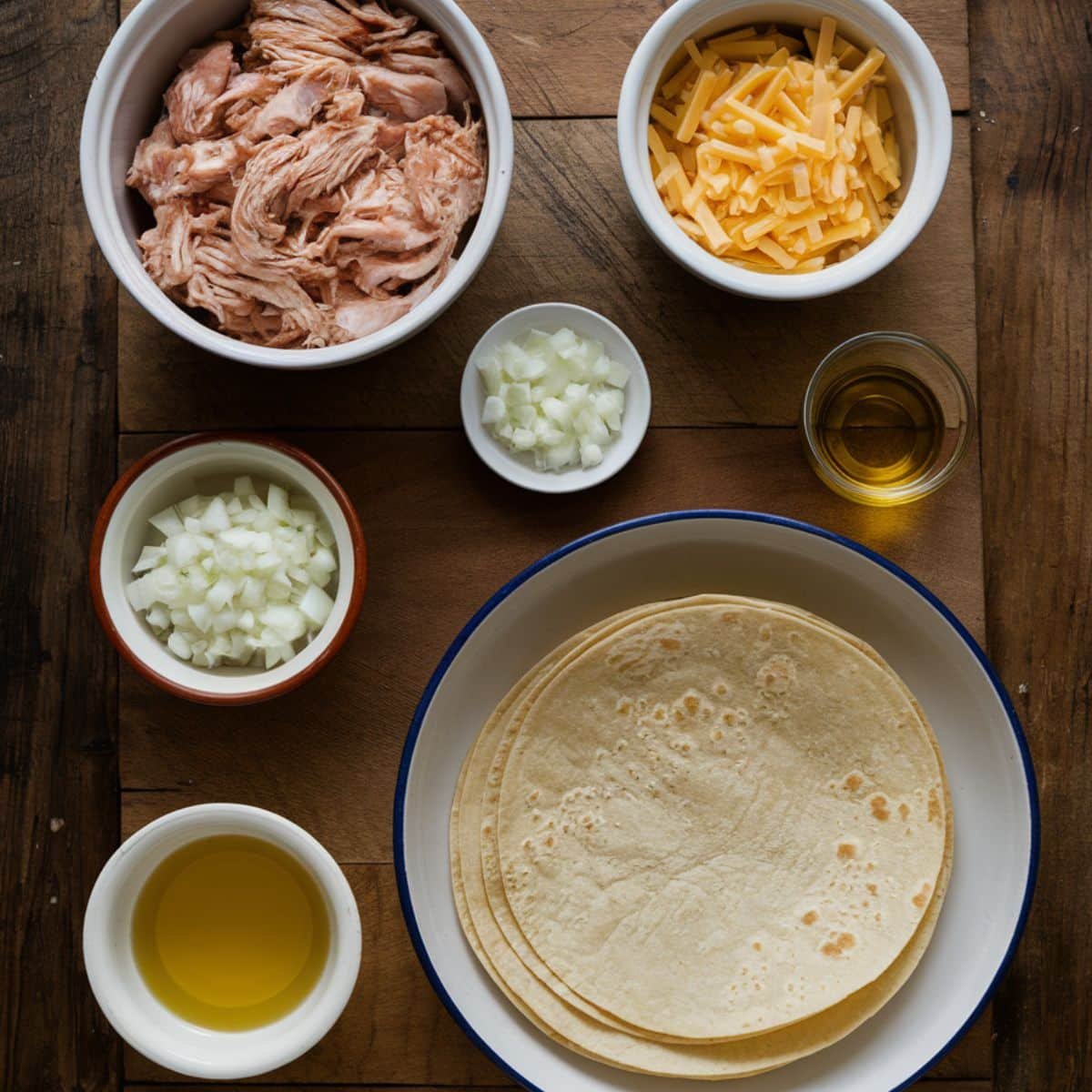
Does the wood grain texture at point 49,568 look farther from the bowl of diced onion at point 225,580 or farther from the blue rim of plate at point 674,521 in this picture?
the blue rim of plate at point 674,521

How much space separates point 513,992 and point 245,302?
2.96ft

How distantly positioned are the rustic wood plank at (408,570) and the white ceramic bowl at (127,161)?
0.24 meters

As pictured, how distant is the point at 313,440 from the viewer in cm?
151

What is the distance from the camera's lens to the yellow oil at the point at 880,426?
1507 millimetres

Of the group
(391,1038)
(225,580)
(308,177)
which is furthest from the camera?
(391,1038)

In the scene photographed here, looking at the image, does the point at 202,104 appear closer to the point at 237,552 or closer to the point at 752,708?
the point at 237,552

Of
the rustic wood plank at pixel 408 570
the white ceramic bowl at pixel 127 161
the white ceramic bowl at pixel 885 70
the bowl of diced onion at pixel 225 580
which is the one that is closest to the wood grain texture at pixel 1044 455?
the rustic wood plank at pixel 408 570

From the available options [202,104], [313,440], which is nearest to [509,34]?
[202,104]

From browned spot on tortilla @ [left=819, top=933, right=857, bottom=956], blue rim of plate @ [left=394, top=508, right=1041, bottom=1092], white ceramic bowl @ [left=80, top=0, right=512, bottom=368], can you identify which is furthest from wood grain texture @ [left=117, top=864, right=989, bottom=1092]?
white ceramic bowl @ [left=80, top=0, right=512, bottom=368]

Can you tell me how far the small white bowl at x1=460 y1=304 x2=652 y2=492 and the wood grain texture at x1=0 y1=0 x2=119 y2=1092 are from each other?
1.64 feet

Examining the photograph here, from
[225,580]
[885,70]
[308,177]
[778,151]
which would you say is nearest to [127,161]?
[308,177]

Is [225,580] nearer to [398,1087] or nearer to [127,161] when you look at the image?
[127,161]

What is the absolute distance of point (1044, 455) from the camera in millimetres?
1549

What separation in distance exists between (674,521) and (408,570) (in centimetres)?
36
